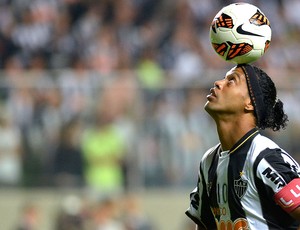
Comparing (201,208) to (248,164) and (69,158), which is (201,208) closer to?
(248,164)

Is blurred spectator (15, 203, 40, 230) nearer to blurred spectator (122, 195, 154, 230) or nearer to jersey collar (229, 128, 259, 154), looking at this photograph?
blurred spectator (122, 195, 154, 230)

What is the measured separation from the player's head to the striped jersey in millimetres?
105

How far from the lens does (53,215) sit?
1188cm

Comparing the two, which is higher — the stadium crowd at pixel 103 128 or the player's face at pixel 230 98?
the player's face at pixel 230 98

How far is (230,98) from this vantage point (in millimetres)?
5402

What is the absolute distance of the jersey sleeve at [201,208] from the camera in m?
5.72

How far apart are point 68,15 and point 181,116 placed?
3602mm

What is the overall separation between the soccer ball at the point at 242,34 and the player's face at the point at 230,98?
139mm

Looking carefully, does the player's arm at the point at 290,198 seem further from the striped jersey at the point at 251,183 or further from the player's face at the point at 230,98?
the player's face at the point at 230,98

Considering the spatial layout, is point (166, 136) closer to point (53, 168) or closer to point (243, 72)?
point (53, 168)

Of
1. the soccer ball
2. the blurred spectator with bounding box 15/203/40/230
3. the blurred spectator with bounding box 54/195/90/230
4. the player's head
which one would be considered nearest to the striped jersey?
the player's head

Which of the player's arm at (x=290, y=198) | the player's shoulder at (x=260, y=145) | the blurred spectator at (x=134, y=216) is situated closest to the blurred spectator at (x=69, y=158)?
the blurred spectator at (x=134, y=216)

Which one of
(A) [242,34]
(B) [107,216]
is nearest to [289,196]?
(A) [242,34]

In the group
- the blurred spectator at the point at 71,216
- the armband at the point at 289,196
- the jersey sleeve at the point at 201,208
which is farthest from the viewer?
the blurred spectator at the point at 71,216
